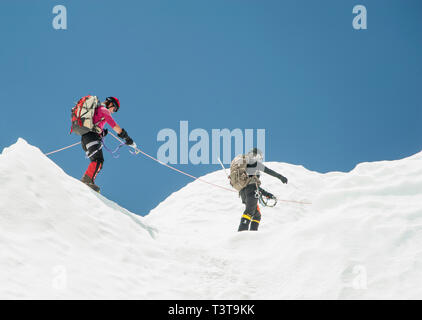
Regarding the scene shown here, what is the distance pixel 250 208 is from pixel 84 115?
4.45 m

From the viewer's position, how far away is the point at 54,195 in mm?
6367

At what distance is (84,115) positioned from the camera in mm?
8688

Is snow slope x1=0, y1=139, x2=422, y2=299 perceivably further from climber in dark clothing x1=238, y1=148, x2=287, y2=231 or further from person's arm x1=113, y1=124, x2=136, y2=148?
climber in dark clothing x1=238, y1=148, x2=287, y2=231

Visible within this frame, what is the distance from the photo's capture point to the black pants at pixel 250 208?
9.24 metres

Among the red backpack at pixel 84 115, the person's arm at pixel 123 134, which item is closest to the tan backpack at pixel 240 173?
the person's arm at pixel 123 134

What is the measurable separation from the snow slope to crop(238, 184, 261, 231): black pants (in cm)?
208

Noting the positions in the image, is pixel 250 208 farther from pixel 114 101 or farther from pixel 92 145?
pixel 114 101

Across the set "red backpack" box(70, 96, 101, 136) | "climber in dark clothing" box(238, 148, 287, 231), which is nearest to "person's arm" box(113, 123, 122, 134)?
"red backpack" box(70, 96, 101, 136)

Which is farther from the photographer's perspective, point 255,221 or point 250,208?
point 255,221

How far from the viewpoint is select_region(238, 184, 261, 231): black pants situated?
9242mm

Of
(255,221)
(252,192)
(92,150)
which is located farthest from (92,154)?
(255,221)
